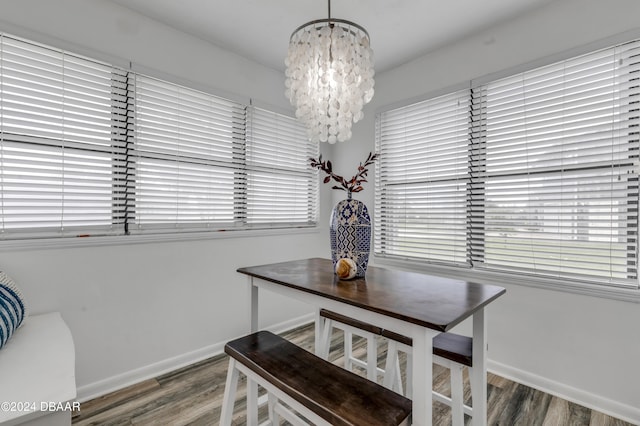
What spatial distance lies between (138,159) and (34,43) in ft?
2.70

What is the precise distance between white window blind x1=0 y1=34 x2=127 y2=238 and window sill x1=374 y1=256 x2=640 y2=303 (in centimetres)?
245

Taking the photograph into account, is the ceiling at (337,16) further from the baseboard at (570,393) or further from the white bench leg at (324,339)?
the baseboard at (570,393)

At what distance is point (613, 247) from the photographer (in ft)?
6.14

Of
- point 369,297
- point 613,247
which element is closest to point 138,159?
point 369,297

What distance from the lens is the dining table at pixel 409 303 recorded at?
986mm

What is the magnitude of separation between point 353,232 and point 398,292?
1.21ft

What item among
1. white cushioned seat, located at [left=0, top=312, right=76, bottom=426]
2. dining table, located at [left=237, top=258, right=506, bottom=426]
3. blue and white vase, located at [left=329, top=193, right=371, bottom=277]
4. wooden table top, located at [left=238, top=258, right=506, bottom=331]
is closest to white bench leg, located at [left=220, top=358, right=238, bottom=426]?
dining table, located at [left=237, top=258, right=506, bottom=426]

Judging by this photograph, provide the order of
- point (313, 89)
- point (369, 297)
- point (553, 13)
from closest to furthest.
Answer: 1. point (369, 297)
2. point (313, 89)
3. point (553, 13)

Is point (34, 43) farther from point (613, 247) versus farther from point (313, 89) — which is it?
point (613, 247)

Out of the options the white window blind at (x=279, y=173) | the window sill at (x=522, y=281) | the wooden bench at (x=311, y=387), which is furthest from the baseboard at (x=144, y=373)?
the window sill at (x=522, y=281)

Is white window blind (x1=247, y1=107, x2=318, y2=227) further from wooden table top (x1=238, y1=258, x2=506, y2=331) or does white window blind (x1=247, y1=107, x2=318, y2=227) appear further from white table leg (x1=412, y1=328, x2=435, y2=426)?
white table leg (x1=412, y1=328, x2=435, y2=426)

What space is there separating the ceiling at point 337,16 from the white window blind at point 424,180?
54cm

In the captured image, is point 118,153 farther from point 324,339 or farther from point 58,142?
point 324,339

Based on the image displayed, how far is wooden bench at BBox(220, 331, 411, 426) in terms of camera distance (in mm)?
1019
